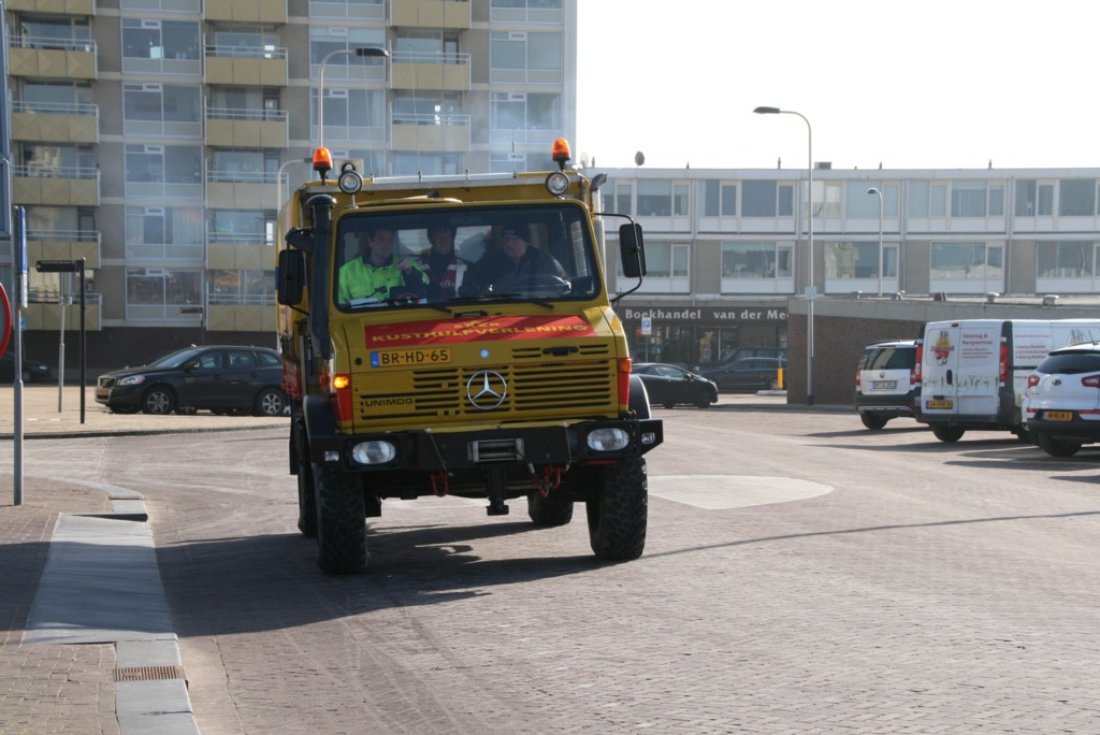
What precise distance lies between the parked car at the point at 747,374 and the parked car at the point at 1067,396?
135ft

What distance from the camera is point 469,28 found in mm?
66875

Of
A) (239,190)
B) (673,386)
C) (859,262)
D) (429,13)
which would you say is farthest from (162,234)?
(859,262)

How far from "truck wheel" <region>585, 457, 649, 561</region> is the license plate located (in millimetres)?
1442

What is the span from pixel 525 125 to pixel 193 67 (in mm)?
13805

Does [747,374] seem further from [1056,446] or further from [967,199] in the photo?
[1056,446]

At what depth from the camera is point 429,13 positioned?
66.2 metres

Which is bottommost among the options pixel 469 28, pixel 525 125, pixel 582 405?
pixel 582 405

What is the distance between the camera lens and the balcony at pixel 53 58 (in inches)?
2516

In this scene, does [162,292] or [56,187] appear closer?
[56,187]

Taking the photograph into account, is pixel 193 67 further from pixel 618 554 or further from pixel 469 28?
pixel 618 554

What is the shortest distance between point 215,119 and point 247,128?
138cm

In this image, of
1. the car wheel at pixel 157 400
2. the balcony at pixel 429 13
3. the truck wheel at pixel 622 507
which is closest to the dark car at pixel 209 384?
the car wheel at pixel 157 400

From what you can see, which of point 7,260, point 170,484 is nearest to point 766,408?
point 170,484

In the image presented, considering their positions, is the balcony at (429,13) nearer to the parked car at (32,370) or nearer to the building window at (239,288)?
the building window at (239,288)
